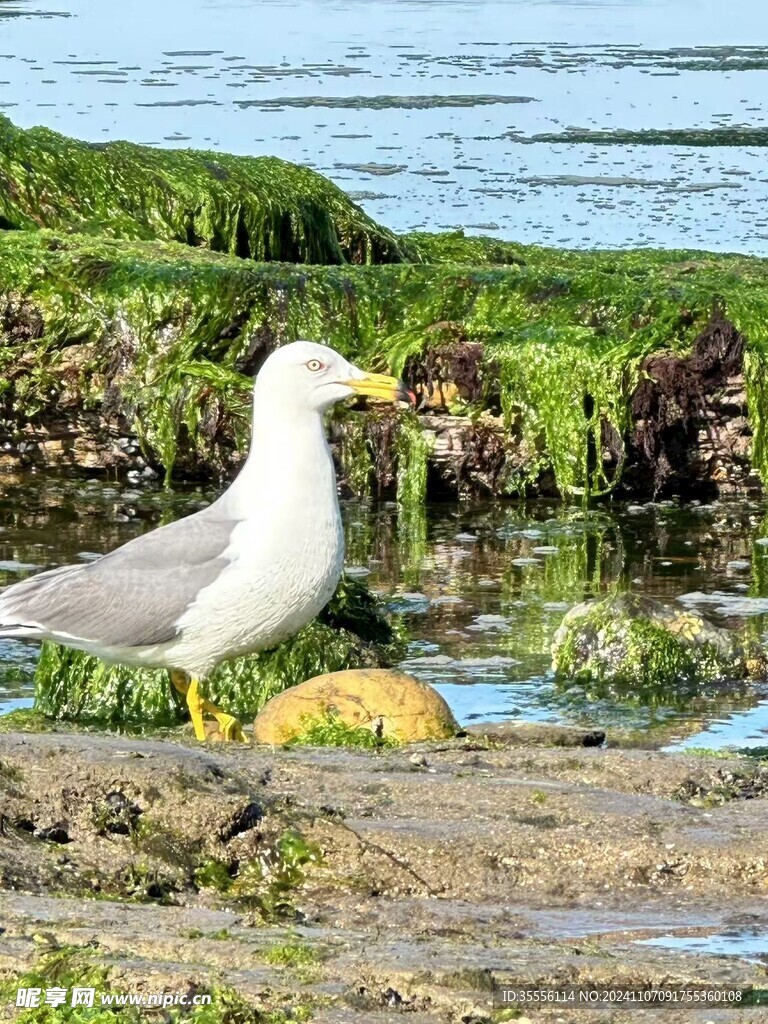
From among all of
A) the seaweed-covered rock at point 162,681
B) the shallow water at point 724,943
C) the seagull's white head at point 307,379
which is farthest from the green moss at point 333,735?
the shallow water at point 724,943

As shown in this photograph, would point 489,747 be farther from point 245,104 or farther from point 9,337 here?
point 245,104

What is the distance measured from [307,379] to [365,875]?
2.06m

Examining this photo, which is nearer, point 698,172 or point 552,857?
point 552,857

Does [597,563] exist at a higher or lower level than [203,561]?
lower

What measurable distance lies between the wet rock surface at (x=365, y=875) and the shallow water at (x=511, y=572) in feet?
6.22

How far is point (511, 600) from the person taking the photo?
8.38 meters

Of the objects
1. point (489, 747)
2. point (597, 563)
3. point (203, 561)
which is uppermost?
point (203, 561)

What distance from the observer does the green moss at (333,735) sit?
18.9 ft

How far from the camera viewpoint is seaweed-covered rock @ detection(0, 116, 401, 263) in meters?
12.9

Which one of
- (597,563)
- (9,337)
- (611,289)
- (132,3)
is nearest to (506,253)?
(611,289)

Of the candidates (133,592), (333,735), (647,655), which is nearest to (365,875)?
(333,735)

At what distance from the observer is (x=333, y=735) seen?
5.79 meters

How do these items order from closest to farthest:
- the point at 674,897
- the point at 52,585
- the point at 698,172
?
the point at 674,897
the point at 52,585
the point at 698,172

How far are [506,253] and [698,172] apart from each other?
5439 mm
